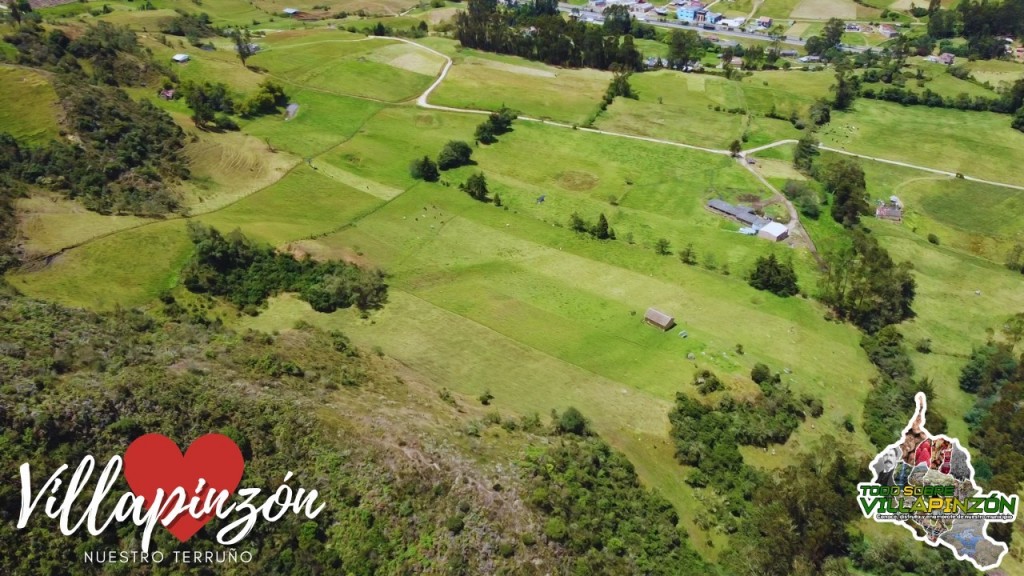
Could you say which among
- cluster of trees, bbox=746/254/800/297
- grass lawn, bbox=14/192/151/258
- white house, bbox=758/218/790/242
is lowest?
cluster of trees, bbox=746/254/800/297

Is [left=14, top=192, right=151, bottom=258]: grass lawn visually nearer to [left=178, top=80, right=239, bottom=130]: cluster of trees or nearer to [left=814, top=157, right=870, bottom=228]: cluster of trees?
[left=178, top=80, right=239, bottom=130]: cluster of trees

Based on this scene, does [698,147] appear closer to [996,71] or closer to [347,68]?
[347,68]

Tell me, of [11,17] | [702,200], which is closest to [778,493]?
[702,200]

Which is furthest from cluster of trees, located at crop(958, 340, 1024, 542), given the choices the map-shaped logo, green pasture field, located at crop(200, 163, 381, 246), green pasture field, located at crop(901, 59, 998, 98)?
green pasture field, located at crop(901, 59, 998, 98)

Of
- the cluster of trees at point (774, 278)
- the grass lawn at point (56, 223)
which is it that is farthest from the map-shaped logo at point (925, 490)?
the grass lawn at point (56, 223)

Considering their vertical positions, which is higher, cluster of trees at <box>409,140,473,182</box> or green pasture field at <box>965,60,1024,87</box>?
green pasture field at <box>965,60,1024,87</box>

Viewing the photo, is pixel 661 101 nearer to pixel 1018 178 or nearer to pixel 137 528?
pixel 1018 178
